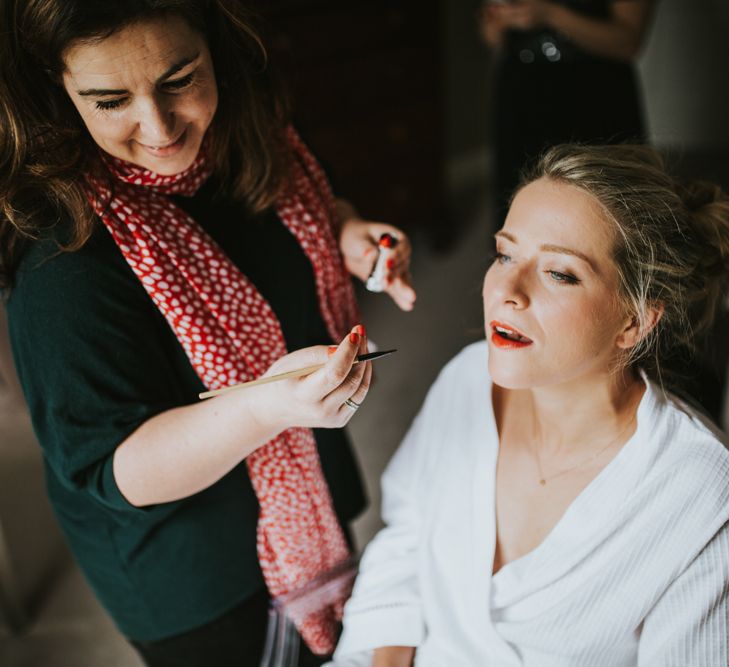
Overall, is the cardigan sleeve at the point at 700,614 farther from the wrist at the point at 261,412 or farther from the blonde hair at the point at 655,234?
the wrist at the point at 261,412

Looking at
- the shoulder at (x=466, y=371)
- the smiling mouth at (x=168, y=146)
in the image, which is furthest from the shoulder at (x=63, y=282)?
the shoulder at (x=466, y=371)

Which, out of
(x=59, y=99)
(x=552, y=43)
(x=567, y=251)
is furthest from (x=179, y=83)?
(x=552, y=43)

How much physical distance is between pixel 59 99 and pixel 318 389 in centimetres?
51

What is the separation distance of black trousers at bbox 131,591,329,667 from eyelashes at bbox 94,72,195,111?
2.76 feet

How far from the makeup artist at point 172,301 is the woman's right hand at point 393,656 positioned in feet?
0.63

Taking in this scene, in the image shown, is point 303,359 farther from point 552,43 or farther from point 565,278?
point 552,43

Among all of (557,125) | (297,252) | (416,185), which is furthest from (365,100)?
(297,252)

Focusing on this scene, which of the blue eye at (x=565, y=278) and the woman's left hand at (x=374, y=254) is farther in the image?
the woman's left hand at (x=374, y=254)

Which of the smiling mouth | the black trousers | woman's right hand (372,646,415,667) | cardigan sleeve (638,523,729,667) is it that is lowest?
woman's right hand (372,646,415,667)

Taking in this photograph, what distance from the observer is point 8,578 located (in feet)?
6.23

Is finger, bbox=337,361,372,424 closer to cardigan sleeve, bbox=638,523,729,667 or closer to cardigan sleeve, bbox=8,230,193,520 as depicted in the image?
cardigan sleeve, bbox=8,230,193,520

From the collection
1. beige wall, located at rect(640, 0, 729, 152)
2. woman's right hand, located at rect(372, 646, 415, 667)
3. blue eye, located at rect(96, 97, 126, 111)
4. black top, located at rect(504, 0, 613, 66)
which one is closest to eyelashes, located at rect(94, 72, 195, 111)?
blue eye, located at rect(96, 97, 126, 111)

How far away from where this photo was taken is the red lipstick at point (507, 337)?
104 cm

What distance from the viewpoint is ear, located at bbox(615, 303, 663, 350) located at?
3.54ft
